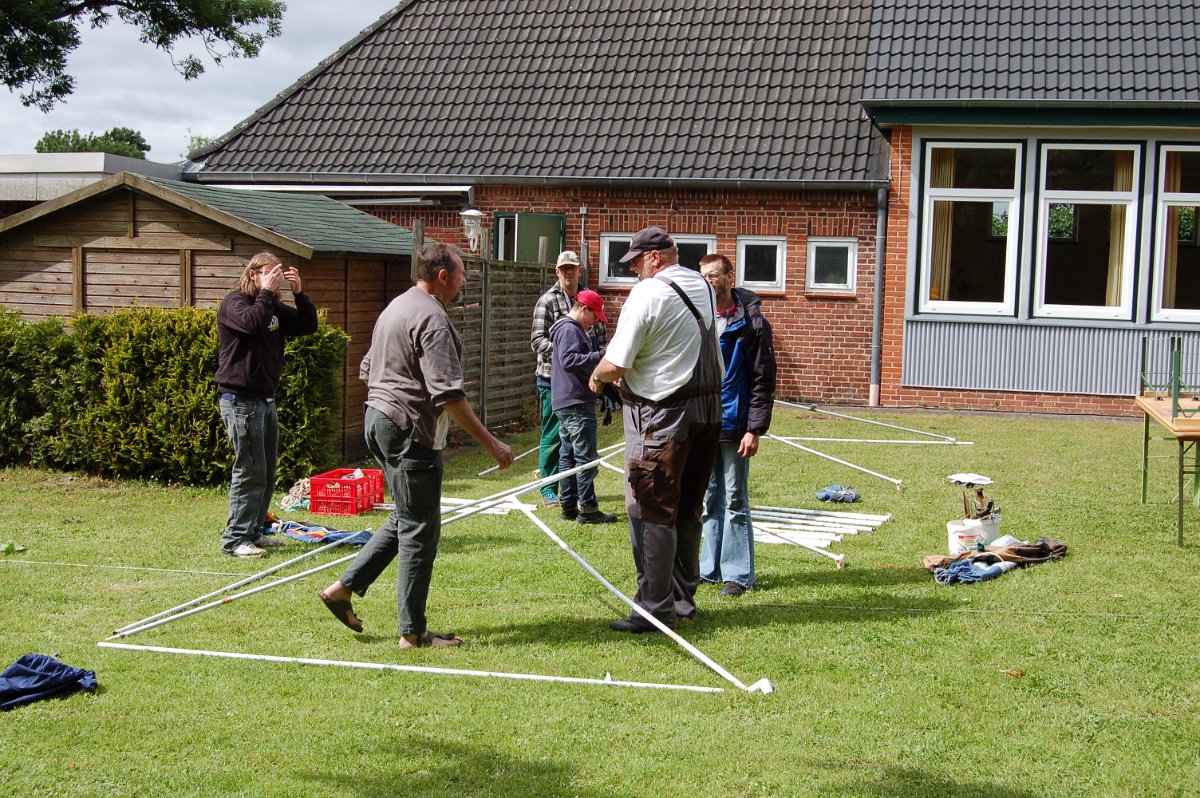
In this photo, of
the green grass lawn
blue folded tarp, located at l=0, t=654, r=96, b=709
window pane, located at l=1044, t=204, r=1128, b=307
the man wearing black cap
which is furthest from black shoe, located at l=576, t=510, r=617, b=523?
window pane, located at l=1044, t=204, r=1128, b=307

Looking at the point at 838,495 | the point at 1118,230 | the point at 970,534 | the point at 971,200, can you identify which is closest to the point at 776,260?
the point at 971,200

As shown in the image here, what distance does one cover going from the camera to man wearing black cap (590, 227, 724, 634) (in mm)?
6250

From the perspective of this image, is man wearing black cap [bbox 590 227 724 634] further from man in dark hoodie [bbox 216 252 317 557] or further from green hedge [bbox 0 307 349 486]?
green hedge [bbox 0 307 349 486]

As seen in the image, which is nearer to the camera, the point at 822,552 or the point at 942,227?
the point at 822,552

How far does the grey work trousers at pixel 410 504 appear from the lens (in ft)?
19.8

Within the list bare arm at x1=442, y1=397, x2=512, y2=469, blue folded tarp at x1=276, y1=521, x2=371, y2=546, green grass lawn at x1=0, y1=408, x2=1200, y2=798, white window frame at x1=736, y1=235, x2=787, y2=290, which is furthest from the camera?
white window frame at x1=736, y1=235, x2=787, y2=290

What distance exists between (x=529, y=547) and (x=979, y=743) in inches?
157

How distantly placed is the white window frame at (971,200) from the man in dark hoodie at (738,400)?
383 inches

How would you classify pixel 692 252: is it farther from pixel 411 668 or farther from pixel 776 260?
pixel 411 668

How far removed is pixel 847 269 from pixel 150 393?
9.76 metres

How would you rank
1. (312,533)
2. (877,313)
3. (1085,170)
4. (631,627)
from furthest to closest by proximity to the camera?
(877,313) → (1085,170) → (312,533) → (631,627)

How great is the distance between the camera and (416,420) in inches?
235

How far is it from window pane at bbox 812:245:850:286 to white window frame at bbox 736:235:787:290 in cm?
42

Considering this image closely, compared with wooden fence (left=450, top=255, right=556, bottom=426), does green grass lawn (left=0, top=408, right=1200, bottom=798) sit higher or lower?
lower
